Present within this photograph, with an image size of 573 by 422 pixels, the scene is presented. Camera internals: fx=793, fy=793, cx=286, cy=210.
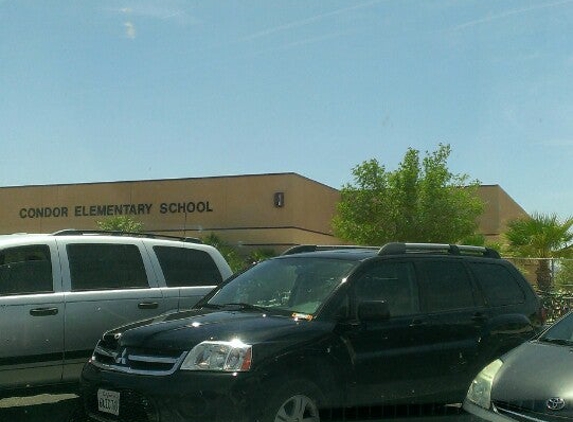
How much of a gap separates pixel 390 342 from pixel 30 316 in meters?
3.27

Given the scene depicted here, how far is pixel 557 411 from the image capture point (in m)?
4.93

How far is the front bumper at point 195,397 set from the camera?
5434mm

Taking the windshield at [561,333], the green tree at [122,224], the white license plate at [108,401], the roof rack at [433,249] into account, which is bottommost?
the white license plate at [108,401]

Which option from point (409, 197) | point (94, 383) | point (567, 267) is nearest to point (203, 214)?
point (409, 197)

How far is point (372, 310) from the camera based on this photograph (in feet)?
20.6

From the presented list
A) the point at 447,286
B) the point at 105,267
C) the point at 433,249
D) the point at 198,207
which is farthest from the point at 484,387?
the point at 198,207

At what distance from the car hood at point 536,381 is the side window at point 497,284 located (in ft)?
5.94

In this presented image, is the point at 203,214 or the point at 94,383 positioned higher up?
the point at 203,214

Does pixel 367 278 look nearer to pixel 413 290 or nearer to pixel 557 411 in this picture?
pixel 413 290

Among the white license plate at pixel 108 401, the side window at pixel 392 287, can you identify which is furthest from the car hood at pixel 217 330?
the side window at pixel 392 287

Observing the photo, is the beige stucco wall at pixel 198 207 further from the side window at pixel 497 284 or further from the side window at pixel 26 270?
the side window at pixel 26 270

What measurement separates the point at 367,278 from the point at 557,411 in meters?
2.17

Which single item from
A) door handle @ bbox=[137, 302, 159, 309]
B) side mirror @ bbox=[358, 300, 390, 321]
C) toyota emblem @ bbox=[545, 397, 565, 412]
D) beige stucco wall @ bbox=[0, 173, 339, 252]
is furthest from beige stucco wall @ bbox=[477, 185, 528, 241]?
toyota emblem @ bbox=[545, 397, 565, 412]

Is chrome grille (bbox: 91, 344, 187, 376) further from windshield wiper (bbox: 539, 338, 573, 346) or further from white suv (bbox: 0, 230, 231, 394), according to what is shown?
windshield wiper (bbox: 539, 338, 573, 346)
